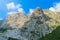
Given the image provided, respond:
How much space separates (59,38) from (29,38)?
2436cm

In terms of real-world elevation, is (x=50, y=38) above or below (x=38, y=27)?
below

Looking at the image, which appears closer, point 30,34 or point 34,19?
point 30,34

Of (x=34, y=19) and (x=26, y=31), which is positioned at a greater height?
(x=34, y=19)

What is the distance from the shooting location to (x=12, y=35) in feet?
534

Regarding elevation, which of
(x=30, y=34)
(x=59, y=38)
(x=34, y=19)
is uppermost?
(x=34, y=19)

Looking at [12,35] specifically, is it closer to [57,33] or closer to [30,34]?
[30,34]

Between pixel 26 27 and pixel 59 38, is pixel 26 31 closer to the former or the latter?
pixel 26 27

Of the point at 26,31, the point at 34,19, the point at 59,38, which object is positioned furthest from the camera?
the point at 34,19

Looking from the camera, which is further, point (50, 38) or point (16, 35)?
point (16, 35)

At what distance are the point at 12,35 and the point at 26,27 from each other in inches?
531

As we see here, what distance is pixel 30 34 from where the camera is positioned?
161 metres

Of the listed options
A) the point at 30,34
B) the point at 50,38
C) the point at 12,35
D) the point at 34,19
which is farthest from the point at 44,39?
the point at 34,19

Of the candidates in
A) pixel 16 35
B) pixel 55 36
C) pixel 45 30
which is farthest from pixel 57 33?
pixel 16 35

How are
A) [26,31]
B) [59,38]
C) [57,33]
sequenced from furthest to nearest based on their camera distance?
[26,31], [57,33], [59,38]
